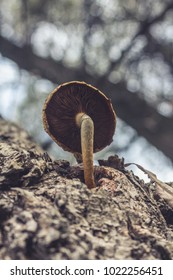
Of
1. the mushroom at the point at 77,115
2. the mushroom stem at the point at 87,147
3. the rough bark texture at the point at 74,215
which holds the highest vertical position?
the mushroom at the point at 77,115

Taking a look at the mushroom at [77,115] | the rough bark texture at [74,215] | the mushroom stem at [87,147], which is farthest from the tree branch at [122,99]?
the rough bark texture at [74,215]

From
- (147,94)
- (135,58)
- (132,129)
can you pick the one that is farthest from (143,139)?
(135,58)

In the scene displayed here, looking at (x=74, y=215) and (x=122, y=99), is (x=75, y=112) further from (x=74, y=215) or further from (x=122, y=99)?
(x=122, y=99)

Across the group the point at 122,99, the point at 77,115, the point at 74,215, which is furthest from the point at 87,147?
the point at 122,99

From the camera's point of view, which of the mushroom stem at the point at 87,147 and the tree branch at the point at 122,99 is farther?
the tree branch at the point at 122,99

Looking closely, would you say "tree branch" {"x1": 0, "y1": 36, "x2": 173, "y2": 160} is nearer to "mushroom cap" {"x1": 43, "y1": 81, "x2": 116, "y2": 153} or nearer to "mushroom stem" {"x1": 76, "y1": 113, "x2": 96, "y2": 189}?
"mushroom cap" {"x1": 43, "y1": 81, "x2": 116, "y2": 153}

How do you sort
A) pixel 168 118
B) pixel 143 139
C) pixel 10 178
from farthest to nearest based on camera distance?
pixel 143 139
pixel 168 118
pixel 10 178

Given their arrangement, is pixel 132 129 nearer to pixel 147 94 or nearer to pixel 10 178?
pixel 147 94

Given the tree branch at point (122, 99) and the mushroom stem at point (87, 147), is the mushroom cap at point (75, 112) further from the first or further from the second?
the tree branch at point (122, 99)
